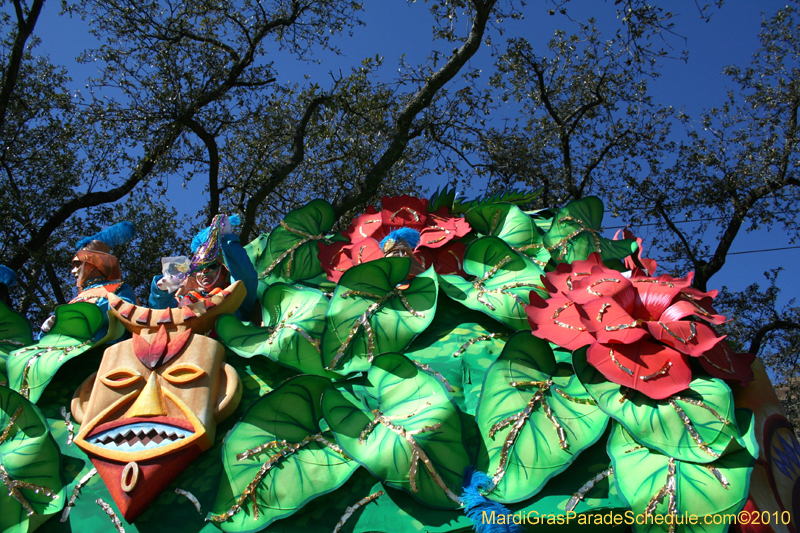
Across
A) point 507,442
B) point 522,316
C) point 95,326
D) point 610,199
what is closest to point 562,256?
point 522,316

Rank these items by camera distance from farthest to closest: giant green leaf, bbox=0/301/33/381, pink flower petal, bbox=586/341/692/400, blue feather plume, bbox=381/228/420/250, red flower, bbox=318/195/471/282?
red flower, bbox=318/195/471/282 → blue feather plume, bbox=381/228/420/250 → giant green leaf, bbox=0/301/33/381 → pink flower petal, bbox=586/341/692/400

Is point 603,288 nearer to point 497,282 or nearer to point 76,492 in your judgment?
point 497,282

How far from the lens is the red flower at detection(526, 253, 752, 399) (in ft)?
11.1

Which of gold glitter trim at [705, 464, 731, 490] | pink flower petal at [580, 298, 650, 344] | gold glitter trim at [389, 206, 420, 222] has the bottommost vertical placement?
gold glitter trim at [705, 464, 731, 490]

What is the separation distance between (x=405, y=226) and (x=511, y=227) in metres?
0.93

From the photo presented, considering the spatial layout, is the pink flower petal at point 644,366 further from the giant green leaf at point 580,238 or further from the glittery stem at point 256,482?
the glittery stem at point 256,482

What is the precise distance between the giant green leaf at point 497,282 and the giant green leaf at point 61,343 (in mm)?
2499

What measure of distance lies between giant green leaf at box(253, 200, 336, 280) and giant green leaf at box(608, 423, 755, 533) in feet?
10.0

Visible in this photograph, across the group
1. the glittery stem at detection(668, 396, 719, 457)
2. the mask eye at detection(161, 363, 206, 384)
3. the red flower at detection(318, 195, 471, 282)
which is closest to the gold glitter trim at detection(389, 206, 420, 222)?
the red flower at detection(318, 195, 471, 282)

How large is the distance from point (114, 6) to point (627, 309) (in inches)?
326

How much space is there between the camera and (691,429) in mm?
3104

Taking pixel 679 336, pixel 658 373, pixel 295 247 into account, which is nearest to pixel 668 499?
pixel 658 373

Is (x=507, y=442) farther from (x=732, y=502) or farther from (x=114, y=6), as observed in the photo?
(x=114, y=6)

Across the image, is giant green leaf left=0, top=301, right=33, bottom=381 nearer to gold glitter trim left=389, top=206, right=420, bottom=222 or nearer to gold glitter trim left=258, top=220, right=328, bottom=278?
gold glitter trim left=258, top=220, right=328, bottom=278
